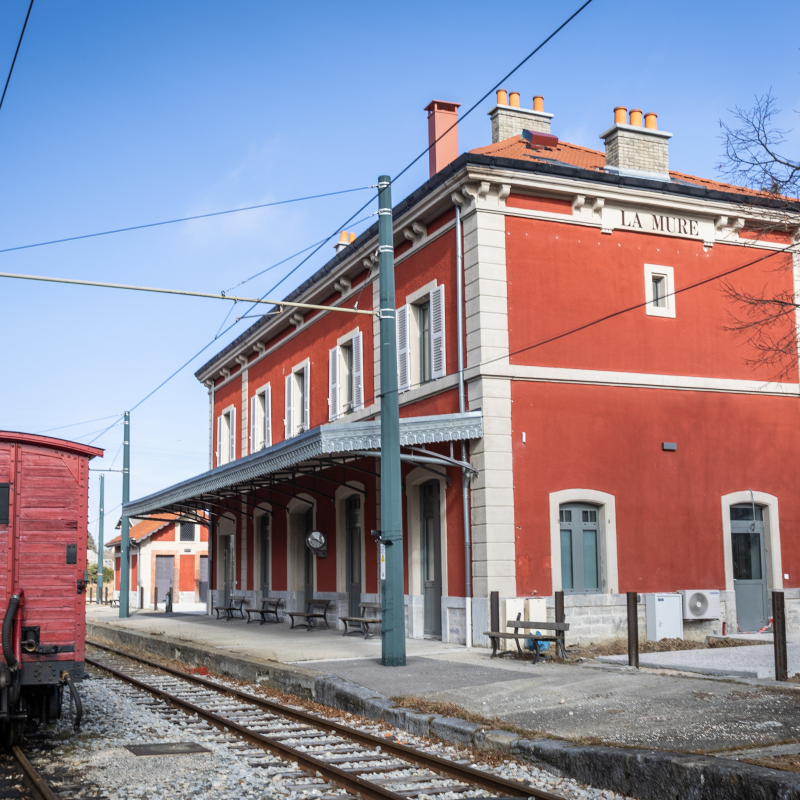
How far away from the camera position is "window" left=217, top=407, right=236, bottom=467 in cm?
2944

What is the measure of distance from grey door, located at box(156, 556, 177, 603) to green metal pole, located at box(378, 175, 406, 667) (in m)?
34.1

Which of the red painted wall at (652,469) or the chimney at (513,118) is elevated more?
the chimney at (513,118)

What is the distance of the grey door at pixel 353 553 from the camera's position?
20.0 m

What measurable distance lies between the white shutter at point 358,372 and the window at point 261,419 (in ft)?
20.5

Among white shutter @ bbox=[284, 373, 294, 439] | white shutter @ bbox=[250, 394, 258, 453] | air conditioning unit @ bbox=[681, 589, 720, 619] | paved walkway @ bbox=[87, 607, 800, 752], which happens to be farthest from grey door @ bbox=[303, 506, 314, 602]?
air conditioning unit @ bbox=[681, 589, 720, 619]

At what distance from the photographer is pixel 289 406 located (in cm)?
2420

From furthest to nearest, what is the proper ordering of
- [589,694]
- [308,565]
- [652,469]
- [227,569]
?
1. [227,569]
2. [308,565]
3. [652,469]
4. [589,694]

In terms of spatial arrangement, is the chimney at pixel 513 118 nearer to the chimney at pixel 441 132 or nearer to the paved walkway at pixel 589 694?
the chimney at pixel 441 132

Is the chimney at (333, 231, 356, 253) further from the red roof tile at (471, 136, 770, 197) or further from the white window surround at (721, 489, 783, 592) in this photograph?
the white window surround at (721, 489, 783, 592)

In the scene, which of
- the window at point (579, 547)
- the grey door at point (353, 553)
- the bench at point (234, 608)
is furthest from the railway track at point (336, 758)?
the bench at point (234, 608)

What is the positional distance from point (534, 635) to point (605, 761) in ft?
21.0

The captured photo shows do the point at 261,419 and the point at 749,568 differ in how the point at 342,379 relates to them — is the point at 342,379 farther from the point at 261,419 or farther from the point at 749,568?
the point at 749,568

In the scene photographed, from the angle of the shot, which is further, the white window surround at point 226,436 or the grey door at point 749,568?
the white window surround at point 226,436

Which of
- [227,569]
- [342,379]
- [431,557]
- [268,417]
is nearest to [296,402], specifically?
[268,417]
